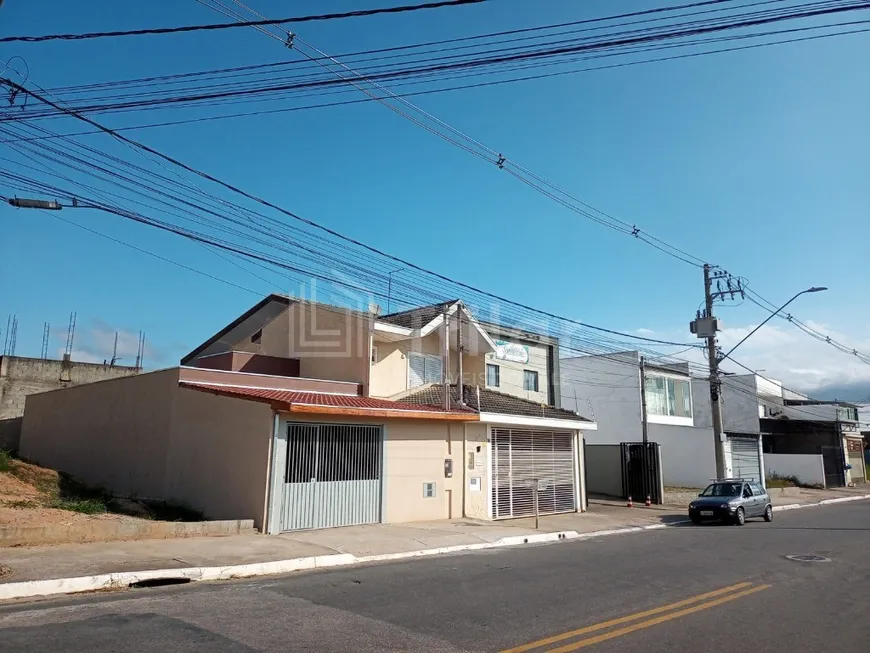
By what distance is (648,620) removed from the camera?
7426mm

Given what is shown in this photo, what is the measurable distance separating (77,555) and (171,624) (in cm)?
489

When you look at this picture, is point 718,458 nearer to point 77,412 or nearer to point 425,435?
point 425,435

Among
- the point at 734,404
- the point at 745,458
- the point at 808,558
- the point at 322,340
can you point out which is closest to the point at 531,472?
the point at 322,340

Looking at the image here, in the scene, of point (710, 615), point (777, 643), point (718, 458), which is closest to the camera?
point (777, 643)

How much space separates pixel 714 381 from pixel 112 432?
23.0 meters

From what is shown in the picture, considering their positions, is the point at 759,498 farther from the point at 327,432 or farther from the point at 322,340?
the point at 322,340

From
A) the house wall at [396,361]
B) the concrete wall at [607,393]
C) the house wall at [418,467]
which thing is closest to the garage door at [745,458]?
the concrete wall at [607,393]

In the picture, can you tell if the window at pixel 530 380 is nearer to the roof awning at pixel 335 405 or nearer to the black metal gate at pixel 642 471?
the black metal gate at pixel 642 471

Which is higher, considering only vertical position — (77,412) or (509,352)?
(509,352)

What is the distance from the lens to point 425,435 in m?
18.9

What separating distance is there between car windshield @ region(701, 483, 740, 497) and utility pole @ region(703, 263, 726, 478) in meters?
3.69

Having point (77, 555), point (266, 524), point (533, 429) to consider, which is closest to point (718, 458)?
point (533, 429)

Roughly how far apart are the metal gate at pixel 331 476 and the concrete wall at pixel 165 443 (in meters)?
Result: 0.78

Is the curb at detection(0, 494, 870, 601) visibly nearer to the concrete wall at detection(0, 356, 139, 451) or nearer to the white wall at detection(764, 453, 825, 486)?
the concrete wall at detection(0, 356, 139, 451)
